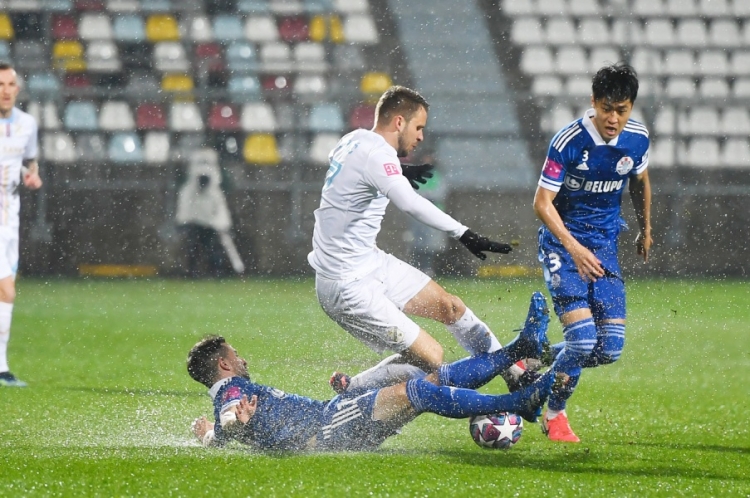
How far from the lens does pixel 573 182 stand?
227 inches

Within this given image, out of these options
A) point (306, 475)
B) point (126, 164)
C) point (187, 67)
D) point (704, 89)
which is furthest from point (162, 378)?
point (704, 89)

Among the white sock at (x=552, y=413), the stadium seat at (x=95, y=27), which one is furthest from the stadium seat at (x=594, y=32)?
the white sock at (x=552, y=413)

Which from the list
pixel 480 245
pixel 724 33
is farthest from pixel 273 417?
pixel 724 33

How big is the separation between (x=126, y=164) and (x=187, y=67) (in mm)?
2038

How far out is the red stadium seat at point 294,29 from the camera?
61.0 ft

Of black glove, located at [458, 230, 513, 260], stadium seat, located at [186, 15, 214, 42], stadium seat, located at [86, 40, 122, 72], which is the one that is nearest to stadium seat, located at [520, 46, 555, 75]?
stadium seat, located at [186, 15, 214, 42]

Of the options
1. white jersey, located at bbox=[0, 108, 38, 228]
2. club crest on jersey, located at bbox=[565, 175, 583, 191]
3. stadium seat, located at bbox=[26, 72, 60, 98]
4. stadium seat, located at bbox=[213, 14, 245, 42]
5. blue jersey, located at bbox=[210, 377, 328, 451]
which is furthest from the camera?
stadium seat, located at bbox=[213, 14, 245, 42]

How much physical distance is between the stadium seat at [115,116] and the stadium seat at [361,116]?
128 inches

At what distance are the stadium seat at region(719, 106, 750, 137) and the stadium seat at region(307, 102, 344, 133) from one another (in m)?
5.87

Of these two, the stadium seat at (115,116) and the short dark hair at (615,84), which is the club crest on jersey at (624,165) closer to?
the short dark hair at (615,84)

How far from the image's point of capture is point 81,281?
15023mm

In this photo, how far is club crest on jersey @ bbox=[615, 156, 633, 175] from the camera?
5.73m

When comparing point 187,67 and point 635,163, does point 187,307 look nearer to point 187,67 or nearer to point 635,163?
point 187,67

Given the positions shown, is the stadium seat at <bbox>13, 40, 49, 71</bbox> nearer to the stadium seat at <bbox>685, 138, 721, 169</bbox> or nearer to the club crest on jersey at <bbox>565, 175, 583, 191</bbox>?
the stadium seat at <bbox>685, 138, 721, 169</bbox>
